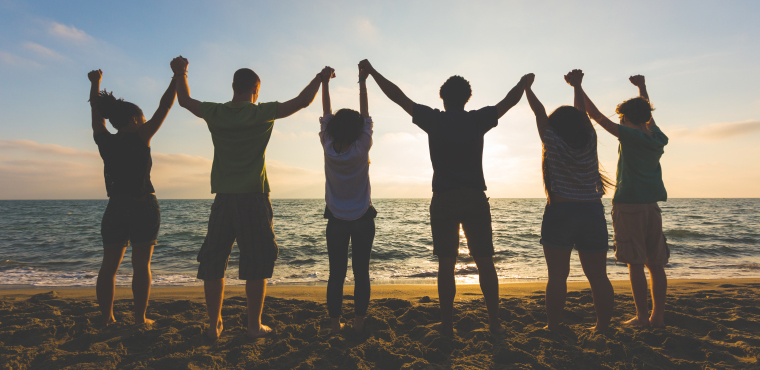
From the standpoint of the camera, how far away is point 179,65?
9.10ft

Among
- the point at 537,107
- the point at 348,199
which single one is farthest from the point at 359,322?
the point at 537,107

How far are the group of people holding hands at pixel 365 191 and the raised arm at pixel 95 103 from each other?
0.7 inches

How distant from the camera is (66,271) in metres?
7.88

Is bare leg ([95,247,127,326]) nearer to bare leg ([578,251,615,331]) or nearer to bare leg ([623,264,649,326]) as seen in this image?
bare leg ([578,251,615,331])

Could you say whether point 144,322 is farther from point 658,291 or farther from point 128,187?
point 658,291

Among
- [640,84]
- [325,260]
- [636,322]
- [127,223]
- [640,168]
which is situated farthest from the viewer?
[325,260]

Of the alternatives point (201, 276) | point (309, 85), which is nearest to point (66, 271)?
point (201, 276)

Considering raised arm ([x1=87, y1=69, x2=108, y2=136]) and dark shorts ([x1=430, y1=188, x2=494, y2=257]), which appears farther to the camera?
raised arm ([x1=87, y1=69, x2=108, y2=136])

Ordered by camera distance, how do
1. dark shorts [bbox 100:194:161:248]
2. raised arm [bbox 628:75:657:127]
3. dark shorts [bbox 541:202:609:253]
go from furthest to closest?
raised arm [bbox 628:75:657:127] < dark shorts [bbox 100:194:161:248] < dark shorts [bbox 541:202:609:253]

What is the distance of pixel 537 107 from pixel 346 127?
162cm

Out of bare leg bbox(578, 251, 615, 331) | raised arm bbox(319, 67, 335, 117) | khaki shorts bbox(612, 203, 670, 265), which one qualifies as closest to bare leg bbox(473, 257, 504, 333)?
bare leg bbox(578, 251, 615, 331)

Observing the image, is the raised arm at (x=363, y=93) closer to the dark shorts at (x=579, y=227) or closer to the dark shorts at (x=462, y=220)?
the dark shorts at (x=462, y=220)

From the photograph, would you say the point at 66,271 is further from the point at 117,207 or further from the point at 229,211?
the point at 229,211

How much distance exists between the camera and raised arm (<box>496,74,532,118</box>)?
274 cm
